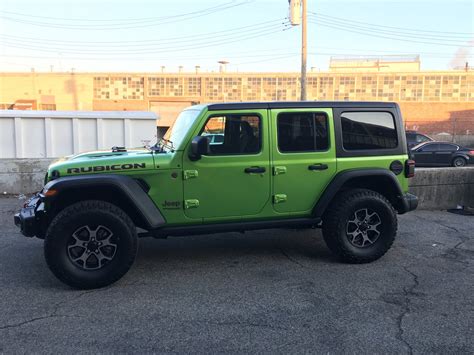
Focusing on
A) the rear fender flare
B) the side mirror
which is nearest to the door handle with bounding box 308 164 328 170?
the rear fender flare

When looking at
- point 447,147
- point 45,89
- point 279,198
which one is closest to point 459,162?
point 447,147

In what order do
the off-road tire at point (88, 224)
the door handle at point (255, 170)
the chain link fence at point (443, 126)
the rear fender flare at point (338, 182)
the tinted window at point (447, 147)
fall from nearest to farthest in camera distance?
the off-road tire at point (88, 224), the door handle at point (255, 170), the rear fender flare at point (338, 182), the tinted window at point (447, 147), the chain link fence at point (443, 126)

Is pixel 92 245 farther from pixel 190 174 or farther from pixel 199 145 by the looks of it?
pixel 199 145

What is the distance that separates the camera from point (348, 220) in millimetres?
5207

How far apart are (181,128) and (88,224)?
1.53 m

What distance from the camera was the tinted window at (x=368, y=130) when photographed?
17.3 feet

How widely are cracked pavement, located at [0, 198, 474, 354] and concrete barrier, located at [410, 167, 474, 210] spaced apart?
2498 millimetres

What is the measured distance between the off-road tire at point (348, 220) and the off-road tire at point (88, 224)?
7.44 feet

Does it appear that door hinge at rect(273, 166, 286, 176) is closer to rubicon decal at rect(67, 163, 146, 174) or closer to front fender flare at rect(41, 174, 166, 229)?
front fender flare at rect(41, 174, 166, 229)

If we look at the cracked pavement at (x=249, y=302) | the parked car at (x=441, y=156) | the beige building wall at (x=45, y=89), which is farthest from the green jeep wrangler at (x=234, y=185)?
the beige building wall at (x=45, y=89)

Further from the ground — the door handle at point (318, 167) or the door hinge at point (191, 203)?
the door handle at point (318, 167)

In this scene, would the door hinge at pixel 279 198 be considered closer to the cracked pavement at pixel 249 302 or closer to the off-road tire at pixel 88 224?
the cracked pavement at pixel 249 302

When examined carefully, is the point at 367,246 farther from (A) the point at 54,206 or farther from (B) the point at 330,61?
(B) the point at 330,61

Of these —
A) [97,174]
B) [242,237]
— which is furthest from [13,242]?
[242,237]
